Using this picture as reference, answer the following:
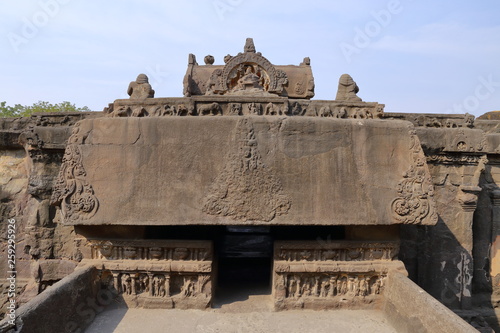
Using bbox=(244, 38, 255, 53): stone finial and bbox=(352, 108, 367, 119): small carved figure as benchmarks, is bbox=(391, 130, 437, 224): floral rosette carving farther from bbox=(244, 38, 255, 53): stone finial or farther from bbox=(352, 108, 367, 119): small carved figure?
bbox=(244, 38, 255, 53): stone finial

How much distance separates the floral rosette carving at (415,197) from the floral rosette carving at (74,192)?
3194mm

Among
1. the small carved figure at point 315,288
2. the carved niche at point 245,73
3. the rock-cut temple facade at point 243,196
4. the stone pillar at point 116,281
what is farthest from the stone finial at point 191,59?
the small carved figure at point 315,288

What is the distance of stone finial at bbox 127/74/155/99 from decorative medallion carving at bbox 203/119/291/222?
6.28 feet

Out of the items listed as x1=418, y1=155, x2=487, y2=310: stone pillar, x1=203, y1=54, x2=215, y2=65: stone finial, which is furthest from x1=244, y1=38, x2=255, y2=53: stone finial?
x1=418, y1=155, x2=487, y2=310: stone pillar

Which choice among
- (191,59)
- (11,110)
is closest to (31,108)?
(11,110)

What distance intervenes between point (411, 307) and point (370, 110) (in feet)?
7.38

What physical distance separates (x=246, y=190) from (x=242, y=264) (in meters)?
2.36

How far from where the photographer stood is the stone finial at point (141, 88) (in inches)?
192

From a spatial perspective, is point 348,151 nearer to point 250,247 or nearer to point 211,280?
point 211,280

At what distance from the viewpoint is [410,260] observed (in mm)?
5035
